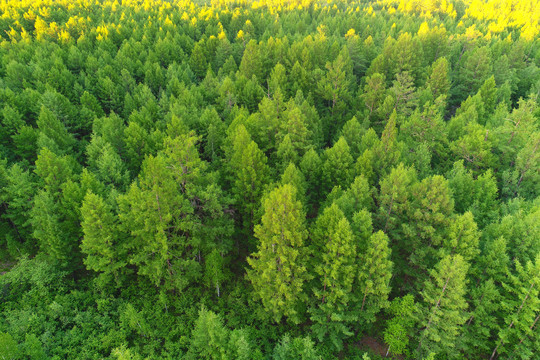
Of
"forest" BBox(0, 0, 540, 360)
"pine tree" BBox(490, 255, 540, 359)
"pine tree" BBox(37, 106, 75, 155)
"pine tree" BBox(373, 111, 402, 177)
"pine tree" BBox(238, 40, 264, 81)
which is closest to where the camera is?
"pine tree" BBox(490, 255, 540, 359)

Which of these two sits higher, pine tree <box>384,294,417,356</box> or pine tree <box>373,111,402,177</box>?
pine tree <box>373,111,402,177</box>

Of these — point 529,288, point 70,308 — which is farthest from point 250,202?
point 529,288

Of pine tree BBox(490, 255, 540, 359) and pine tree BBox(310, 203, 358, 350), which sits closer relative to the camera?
pine tree BBox(490, 255, 540, 359)

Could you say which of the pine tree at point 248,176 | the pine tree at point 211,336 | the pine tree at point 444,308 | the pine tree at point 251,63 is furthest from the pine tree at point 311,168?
the pine tree at point 251,63

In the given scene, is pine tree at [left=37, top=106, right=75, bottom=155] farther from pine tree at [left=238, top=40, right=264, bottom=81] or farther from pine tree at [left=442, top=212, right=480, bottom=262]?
pine tree at [left=442, top=212, right=480, bottom=262]

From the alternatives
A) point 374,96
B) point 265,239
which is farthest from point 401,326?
point 374,96

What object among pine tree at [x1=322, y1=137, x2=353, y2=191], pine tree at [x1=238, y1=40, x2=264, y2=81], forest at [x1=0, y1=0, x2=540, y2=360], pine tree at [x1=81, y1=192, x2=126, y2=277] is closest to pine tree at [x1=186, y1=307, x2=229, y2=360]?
forest at [x1=0, y1=0, x2=540, y2=360]

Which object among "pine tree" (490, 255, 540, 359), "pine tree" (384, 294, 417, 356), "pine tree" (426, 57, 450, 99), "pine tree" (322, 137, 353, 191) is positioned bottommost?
"pine tree" (384, 294, 417, 356)

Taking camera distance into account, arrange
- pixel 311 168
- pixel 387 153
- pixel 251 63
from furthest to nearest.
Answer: pixel 251 63 < pixel 387 153 < pixel 311 168

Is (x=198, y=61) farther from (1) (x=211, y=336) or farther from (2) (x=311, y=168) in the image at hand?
(1) (x=211, y=336)
